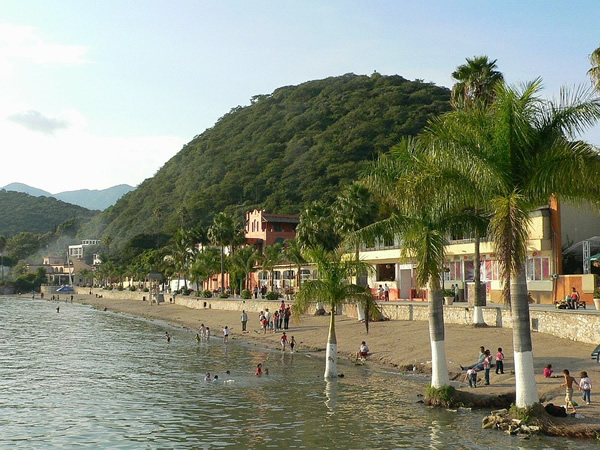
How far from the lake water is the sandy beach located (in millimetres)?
2032

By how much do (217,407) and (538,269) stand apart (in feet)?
87.8

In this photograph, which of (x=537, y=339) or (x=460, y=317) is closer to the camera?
(x=537, y=339)

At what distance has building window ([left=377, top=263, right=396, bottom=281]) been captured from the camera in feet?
194

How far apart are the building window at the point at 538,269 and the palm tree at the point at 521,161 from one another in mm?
25335

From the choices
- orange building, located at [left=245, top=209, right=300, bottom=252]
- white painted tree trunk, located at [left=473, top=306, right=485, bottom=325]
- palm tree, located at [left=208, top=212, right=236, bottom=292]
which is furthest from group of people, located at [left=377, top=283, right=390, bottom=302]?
orange building, located at [left=245, top=209, right=300, bottom=252]

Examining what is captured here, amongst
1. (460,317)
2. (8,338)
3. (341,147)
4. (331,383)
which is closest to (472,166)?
→ (331,383)

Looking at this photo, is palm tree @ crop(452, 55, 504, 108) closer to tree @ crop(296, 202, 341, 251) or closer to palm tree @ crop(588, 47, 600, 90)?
palm tree @ crop(588, 47, 600, 90)

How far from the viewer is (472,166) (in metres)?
18.1

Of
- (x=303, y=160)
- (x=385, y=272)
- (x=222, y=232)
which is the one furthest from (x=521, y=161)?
(x=303, y=160)

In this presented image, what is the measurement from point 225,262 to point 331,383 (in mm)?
58160

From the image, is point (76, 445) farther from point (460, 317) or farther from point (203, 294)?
point (203, 294)

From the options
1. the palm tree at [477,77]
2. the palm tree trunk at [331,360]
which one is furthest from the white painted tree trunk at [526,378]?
the palm tree at [477,77]

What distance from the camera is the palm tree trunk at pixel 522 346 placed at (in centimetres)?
1767

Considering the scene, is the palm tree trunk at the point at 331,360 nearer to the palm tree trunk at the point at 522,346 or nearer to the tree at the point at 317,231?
the palm tree trunk at the point at 522,346
